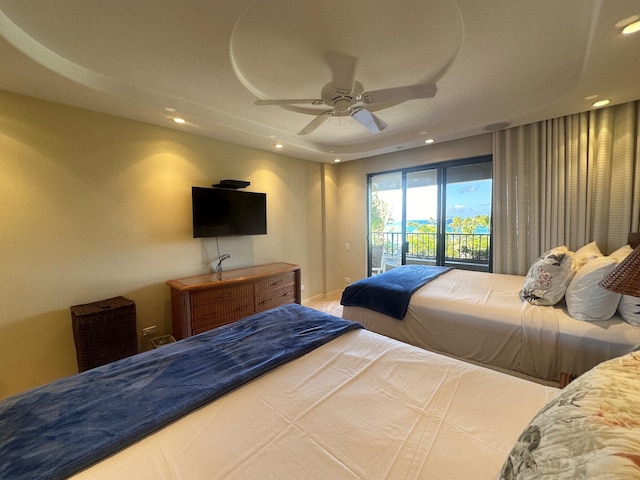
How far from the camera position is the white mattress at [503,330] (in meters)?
1.75

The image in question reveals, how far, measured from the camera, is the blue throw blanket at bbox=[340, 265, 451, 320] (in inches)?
101

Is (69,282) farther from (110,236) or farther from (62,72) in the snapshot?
(62,72)

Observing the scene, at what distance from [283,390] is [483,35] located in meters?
2.45

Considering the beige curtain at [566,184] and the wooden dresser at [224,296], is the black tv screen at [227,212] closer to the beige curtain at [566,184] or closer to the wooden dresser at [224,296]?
the wooden dresser at [224,296]

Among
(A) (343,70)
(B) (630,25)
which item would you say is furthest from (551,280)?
(A) (343,70)

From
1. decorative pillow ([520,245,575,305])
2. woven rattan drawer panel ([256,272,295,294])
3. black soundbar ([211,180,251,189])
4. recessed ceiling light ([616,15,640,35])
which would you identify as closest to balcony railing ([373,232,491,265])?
decorative pillow ([520,245,575,305])

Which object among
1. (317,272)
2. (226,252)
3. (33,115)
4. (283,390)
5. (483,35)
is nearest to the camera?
(283,390)

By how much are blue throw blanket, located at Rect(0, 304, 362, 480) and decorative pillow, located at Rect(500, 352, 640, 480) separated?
1020mm

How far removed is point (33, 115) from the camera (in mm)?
2164

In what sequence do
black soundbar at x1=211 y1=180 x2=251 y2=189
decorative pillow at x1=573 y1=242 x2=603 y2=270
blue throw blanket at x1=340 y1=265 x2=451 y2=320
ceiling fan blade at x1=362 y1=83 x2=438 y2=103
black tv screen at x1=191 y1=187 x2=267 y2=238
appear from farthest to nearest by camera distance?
black soundbar at x1=211 y1=180 x2=251 y2=189, black tv screen at x1=191 y1=187 x2=267 y2=238, blue throw blanket at x1=340 y1=265 x2=451 y2=320, decorative pillow at x1=573 y1=242 x2=603 y2=270, ceiling fan blade at x1=362 y1=83 x2=438 y2=103

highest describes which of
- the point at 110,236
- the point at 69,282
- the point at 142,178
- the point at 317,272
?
the point at 142,178

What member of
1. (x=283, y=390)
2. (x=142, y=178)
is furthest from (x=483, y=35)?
(x=142, y=178)

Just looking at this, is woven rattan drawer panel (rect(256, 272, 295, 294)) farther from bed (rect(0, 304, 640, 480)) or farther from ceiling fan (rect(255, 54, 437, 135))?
ceiling fan (rect(255, 54, 437, 135))

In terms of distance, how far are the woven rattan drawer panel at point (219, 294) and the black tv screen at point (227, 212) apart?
2.29ft
